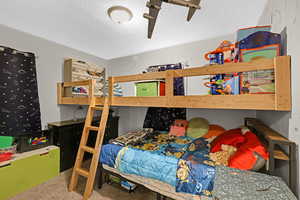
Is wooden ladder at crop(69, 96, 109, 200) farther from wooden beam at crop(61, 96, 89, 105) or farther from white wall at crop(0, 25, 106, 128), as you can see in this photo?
white wall at crop(0, 25, 106, 128)

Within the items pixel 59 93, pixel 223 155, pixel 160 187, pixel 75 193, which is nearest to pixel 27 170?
pixel 75 193

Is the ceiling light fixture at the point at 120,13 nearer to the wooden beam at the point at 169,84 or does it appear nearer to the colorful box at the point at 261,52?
the wooden beam at the point at 169,84

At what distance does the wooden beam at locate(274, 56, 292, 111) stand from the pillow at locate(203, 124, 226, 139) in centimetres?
152

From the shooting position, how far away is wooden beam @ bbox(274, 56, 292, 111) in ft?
3.47

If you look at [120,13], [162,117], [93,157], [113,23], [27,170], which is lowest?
[27,170]

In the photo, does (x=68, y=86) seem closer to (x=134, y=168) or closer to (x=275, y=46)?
(x=134, y=168)

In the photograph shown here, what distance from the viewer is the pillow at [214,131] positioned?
248cm

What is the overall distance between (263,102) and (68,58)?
3.55m

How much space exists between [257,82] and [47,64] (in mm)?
3523

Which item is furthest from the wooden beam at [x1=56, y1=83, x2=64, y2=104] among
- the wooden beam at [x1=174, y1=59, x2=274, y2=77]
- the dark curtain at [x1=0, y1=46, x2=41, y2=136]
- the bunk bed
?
the wooden beam at [x1=174, y1=59, x2=274, y2=77]

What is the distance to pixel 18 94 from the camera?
227cm

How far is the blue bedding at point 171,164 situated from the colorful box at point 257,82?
33.8 inches

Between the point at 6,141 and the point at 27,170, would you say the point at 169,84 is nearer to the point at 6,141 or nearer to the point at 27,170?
the point at 27,170

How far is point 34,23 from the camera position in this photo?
212 centimetres
